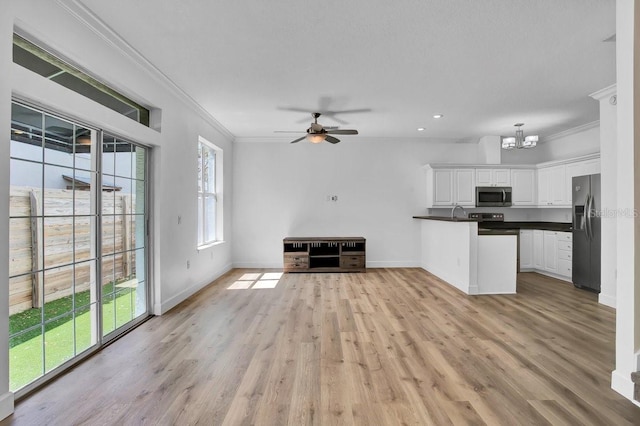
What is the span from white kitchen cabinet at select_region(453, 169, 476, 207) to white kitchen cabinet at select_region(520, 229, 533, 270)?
3.54ft

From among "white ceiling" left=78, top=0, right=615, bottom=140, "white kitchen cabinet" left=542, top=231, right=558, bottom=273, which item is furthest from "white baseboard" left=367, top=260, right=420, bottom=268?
"white ceiling" left=78, top=0, right=615, bottom=140

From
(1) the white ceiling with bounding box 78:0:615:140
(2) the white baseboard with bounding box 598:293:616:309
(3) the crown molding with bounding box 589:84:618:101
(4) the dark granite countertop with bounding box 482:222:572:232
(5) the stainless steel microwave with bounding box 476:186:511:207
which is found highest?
(1) the white ceiling with bounding box 78:0:615:140

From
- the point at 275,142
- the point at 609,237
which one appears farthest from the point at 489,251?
the point at 275,142

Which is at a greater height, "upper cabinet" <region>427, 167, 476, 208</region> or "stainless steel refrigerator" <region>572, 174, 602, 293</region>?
"upper cabinet" <region>427, 167, 476, 208</region>

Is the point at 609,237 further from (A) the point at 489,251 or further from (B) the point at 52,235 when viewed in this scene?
(B) the point at 52,235

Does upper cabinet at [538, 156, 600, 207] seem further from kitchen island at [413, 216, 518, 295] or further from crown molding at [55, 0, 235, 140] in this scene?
crown molding at [55, 0, 235, 140]

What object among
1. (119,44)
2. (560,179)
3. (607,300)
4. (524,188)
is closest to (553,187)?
(560,179)

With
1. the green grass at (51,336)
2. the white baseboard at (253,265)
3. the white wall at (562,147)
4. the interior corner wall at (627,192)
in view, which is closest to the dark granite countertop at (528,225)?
the white wall at (562,147)

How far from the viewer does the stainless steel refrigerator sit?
4.18 m

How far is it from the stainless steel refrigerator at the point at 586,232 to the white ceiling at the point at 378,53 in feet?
3.87

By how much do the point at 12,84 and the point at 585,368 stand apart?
4.29 metres

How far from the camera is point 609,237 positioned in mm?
3789

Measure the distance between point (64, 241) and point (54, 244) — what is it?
9 centimetres

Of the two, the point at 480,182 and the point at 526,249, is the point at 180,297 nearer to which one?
the point at 480,182
